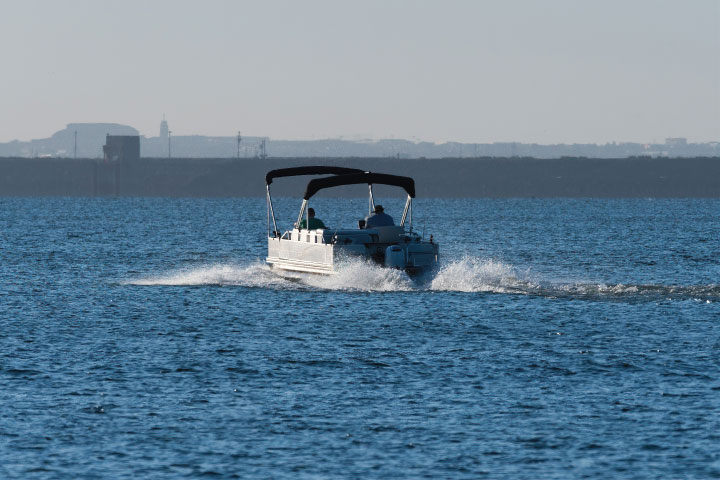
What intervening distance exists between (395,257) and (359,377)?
12981 millimetres

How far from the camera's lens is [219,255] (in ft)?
202

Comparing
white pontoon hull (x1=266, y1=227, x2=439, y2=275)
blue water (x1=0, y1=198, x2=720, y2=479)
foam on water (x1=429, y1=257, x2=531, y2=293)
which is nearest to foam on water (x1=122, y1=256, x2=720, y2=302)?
foam on water (x1=429, y1=257, x2=531, y2=293)

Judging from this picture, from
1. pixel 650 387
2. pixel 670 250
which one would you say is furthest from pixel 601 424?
pixel 670 250

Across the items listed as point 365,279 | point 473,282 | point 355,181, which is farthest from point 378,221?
point 473,282

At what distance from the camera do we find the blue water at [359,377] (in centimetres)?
1656

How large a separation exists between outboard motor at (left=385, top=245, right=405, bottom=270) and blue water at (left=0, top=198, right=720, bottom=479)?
676mm

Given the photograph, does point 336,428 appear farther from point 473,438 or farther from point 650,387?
point 650,387

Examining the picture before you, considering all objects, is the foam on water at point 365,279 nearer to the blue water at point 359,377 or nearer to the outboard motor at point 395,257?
the blue water at point 359,377

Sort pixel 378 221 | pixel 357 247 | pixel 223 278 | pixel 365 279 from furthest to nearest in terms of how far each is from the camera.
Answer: pixel 223 278
pixel 378 221
pixel 365 279
pixel 357 247

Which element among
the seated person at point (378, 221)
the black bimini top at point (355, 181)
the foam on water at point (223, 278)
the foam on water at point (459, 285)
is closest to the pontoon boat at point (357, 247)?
the black bimini top at point (355, 181)

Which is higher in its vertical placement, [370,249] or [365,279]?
[370,249]

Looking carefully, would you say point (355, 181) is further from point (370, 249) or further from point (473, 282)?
point (473, 282)

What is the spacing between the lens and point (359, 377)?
73.3 ft

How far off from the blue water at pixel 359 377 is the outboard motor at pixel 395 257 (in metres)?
0.68
